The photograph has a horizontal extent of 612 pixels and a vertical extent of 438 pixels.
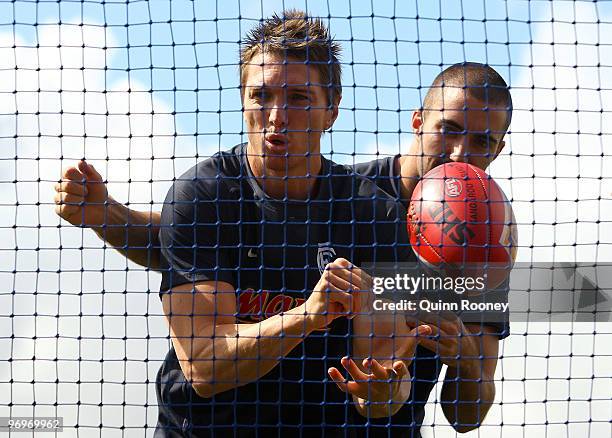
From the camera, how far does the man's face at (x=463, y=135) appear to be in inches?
212

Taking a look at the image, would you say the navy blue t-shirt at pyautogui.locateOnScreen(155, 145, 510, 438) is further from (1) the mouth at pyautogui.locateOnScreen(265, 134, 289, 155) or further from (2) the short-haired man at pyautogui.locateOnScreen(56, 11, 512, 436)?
(1) the mouth at pyautogui.locateOnScreen(265, 134, 289, 155)

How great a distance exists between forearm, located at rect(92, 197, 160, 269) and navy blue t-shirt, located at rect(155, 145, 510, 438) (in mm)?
254

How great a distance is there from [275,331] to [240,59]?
3.99 feet

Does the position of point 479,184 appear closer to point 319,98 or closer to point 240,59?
point 319,98

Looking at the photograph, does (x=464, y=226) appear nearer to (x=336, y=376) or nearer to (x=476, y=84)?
(x=336, y=376)

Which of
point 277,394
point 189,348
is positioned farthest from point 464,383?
point 189,348

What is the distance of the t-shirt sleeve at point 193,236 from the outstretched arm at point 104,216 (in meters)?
0.23

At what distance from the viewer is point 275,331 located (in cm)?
456

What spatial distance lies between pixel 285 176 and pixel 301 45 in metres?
0.57

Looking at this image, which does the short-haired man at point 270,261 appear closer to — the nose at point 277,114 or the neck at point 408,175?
the nose at point 277,114

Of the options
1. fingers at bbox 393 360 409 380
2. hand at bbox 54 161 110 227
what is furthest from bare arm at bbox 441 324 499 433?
hand at bbox 54 161 110 227

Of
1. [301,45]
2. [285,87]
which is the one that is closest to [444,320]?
[285,87]

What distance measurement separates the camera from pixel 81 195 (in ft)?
16.1

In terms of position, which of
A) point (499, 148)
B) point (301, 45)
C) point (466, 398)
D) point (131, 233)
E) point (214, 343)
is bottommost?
point (466, 398)
